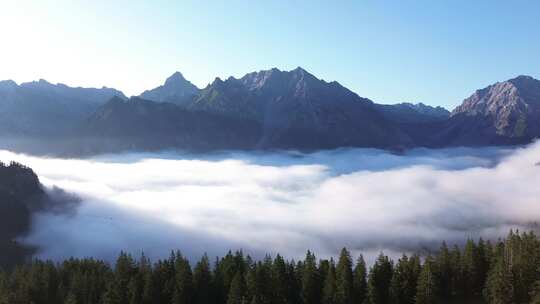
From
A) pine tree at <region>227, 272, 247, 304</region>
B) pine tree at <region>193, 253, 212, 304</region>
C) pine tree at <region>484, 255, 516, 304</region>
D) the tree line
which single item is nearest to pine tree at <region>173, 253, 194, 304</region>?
the tree line

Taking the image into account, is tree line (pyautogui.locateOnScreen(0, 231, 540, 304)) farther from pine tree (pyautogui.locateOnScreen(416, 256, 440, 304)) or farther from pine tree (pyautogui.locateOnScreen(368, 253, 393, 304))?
pine tree (pyautogui.locateOnScreen(368, 253, 393, 304))

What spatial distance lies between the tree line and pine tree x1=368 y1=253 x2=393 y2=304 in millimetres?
228

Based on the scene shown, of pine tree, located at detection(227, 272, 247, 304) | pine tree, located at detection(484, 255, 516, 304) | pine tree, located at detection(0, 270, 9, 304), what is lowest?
pine tree, located at detection(0, 270, 9, 304)

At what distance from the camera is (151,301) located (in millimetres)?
129500

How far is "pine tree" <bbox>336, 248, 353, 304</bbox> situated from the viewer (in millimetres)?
124500

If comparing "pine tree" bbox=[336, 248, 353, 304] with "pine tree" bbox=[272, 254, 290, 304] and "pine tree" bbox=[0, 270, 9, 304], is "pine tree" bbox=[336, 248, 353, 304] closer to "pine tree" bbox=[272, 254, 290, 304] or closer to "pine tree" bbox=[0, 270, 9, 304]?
"pine tree" bbox=[272, 254, 290, 304]

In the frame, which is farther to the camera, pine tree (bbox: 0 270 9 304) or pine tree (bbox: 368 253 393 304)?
pine tree (bbox: 0 270 9 304)

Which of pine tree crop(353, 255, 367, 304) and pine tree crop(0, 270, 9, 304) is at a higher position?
pine tree crop(353, 255, 367, 304)

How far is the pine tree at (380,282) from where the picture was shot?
124 m

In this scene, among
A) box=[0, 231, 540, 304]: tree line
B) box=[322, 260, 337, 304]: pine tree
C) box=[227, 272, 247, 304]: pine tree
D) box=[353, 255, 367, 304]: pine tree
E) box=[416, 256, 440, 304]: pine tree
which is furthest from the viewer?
box=[353, 255, 367, 304]: pine tree

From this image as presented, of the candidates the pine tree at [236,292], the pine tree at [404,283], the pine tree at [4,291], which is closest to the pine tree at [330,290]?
the pine tree at [404,283]

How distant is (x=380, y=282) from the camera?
128 m

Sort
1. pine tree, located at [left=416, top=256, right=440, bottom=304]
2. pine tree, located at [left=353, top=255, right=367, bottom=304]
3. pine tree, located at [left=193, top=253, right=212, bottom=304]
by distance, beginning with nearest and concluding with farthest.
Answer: pine tree, located at [left=416, top=256, right=440, bottom=304], pine tree, located at [left=353, top=255, right=367, bottom=304], pine tree, located at [left=193, top=253, right=212, bottom=304]

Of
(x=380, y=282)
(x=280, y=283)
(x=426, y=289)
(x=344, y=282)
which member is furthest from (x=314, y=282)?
(x=426, y=289)
